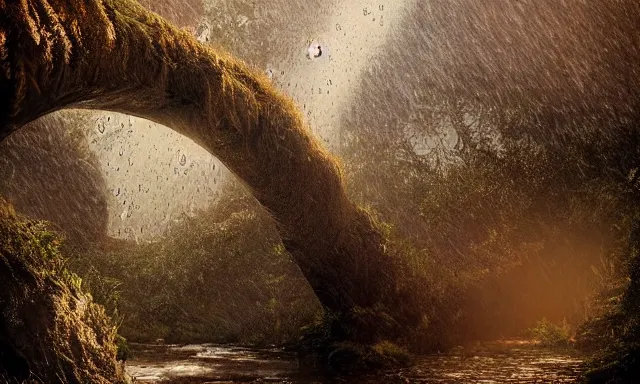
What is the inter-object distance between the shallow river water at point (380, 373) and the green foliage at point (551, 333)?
3.86 ft

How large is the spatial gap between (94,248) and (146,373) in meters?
12.9

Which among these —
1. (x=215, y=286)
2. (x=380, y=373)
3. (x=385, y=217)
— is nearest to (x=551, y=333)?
(x=385, y=217)

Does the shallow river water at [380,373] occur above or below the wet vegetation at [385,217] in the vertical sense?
below

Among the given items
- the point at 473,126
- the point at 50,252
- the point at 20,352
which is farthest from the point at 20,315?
the point at 473,126

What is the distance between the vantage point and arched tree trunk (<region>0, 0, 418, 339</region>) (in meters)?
5.12

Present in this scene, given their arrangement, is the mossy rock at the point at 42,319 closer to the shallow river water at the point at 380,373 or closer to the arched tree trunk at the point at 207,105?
the arched tree trunk at the point at 207,105

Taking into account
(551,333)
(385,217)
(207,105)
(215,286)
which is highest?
(385,217)

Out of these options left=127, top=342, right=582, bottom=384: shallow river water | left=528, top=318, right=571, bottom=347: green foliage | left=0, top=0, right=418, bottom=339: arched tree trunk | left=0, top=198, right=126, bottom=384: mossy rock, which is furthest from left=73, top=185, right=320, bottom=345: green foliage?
left=0, top=198, right=126, bottom=384: mossy rock

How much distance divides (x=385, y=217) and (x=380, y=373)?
10.8 m

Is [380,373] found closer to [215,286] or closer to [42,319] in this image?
[42,319]

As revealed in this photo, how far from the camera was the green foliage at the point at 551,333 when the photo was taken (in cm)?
1495

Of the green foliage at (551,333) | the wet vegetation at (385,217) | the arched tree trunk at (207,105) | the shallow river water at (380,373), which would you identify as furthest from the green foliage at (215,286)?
the green foliage at (551,333)

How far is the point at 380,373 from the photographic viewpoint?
977cm

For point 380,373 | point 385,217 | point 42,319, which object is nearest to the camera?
point 42,319
